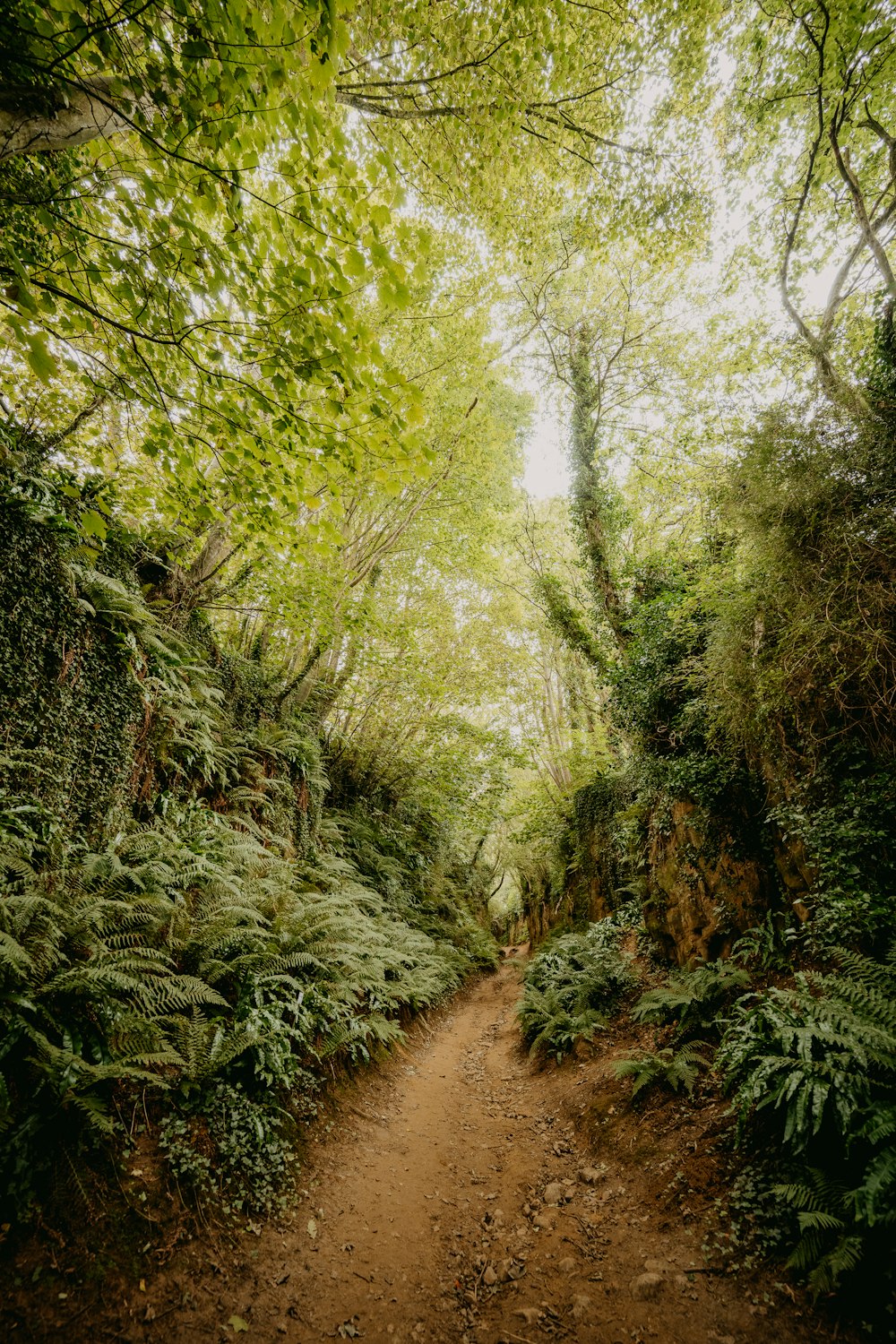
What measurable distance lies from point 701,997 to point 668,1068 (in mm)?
854

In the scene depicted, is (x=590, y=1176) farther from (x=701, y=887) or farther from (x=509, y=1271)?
(x=701, y=887)

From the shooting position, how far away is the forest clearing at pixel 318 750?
2682 millimetres

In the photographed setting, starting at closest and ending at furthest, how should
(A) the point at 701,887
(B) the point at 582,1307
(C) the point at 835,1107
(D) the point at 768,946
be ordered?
(C) the point at 835,1107 < (B) the point at 582,1307 < (D) the point at 768,946 < (A) the point at 701,887

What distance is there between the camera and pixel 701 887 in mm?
6430

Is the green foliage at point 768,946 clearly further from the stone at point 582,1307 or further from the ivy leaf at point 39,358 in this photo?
the ivy leaf at point 39,358

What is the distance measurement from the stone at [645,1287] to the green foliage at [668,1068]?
152 cm

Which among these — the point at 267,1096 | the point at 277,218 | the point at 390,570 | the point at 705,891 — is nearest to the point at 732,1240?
the point at 267,1096

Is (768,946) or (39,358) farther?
(768,946)

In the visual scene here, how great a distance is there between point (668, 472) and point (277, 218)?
9.28 metres

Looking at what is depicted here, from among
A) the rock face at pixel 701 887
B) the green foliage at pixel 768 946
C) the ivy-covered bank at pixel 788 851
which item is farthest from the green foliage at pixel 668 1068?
the rock face at pixel 701 887

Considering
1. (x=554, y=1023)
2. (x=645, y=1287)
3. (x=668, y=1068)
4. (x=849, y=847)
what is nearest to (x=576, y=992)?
(x=554, y=1023)

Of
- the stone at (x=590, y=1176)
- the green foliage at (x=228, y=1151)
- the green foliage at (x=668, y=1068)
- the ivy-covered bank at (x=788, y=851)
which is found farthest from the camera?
the green foliage at (x=668, y=1068)

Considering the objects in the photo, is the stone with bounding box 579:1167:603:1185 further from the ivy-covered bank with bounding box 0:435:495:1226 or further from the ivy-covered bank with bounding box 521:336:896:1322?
the ivy-covered bank with bounding box 0:435:495:1226

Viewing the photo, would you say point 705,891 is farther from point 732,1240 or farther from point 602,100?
point 602,100
